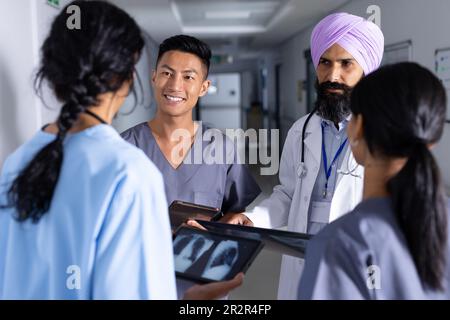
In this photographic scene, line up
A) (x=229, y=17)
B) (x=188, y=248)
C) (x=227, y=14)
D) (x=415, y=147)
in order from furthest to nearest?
(x=229, y=17) → (x=227, y=14) → (x=188, y=248) → (x=415, y=147)

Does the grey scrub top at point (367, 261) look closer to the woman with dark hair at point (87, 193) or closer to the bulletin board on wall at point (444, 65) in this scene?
the woman with dark hair at point (87, 193)

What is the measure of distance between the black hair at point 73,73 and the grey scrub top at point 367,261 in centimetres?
51

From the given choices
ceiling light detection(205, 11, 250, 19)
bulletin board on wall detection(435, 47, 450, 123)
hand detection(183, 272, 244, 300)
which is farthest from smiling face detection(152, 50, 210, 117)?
ceiling light detection(205, 11, 250, 19)

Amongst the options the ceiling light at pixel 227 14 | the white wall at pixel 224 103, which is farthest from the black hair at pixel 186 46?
the white wall at pixel 224 103

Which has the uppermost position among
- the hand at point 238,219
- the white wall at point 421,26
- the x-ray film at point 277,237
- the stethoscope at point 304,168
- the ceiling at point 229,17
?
the ceiling at point 229,17

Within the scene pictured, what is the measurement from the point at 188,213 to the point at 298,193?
53 centimetres

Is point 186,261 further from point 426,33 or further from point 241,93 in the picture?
point 241,93

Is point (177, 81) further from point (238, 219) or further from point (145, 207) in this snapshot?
point (145, 207)

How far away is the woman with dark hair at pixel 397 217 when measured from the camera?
696mm

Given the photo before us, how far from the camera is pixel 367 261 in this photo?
0.71 metres

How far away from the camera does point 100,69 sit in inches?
29.8

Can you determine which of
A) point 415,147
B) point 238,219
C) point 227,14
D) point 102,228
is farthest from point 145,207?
point 227,14

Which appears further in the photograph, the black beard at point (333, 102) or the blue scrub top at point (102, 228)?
the black beard at point (333, 102)

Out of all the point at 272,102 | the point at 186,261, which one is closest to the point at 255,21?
the point at 272,102
